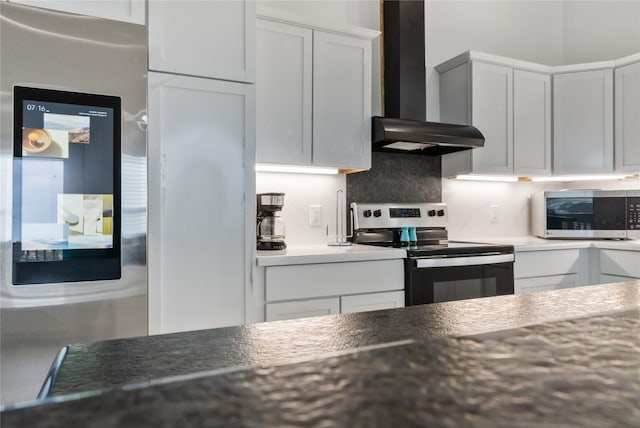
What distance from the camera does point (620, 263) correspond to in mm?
3074

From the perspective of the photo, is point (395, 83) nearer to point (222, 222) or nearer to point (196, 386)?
point (222, 222)

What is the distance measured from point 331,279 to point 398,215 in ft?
3.51

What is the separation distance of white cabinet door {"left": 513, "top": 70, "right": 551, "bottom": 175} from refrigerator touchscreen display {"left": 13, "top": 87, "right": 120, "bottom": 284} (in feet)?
9.49

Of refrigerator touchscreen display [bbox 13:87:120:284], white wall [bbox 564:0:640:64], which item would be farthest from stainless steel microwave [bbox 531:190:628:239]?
refrigerator touchscreen display [bbox 13:87:120:284]

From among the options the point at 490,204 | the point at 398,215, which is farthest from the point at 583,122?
the point at 398,215

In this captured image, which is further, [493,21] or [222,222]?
[493,21]

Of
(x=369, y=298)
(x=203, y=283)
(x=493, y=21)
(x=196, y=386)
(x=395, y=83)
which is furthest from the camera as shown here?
(x=493, y=21)

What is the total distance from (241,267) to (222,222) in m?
0.24

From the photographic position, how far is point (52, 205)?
63.8 inches

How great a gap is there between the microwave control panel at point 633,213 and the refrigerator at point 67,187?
3.45 m

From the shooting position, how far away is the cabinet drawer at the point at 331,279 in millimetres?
2205

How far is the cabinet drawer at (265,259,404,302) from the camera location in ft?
7.23

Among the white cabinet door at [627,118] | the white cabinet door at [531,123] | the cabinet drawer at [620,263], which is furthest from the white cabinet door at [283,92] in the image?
the white cabinet door at [627,118]

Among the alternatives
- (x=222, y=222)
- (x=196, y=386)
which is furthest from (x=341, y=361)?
(x=222, y=222)
